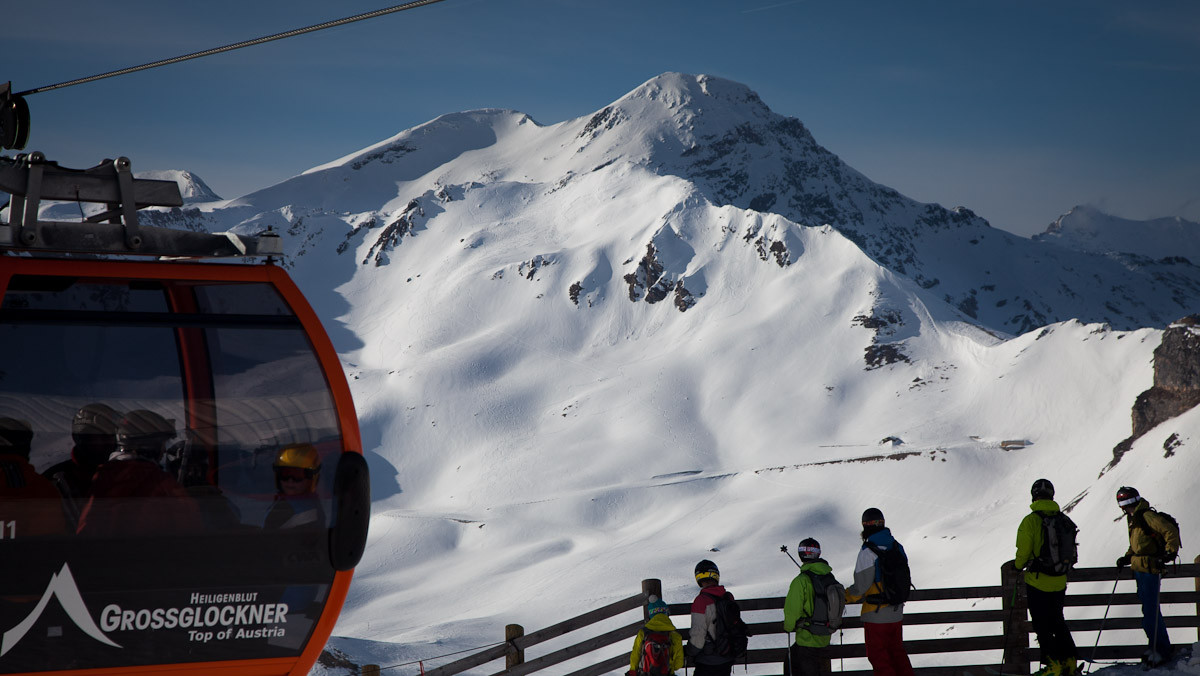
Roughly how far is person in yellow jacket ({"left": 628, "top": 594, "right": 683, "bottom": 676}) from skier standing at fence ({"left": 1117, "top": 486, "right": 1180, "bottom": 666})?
4.16 metres

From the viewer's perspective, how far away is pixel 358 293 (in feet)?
511

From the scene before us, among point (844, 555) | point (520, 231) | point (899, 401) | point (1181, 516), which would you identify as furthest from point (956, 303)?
point (1181, 516)

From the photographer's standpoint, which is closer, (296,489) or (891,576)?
(296,489)

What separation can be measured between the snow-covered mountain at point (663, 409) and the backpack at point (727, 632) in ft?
68.4

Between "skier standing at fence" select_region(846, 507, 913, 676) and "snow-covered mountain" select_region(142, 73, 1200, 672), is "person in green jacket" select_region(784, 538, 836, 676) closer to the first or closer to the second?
"skier standing at fence" select_region(846, 507, 913, 676)

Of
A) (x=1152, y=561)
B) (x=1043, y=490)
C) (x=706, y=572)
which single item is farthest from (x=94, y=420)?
(x=1152, y=561)

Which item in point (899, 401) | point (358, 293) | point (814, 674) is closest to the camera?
point (814, 674)

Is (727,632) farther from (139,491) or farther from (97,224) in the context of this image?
(97,224)

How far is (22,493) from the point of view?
439 centimetres

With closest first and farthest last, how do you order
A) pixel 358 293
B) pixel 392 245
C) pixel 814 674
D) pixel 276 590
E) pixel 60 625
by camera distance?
pixel 60 625
pixel 276 590
pixel 814 674
pixel 358 293
pixel 392 245

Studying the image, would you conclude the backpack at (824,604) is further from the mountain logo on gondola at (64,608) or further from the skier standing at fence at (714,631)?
the mountain logo on gondola at (64,608)

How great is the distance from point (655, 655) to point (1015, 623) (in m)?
3.54

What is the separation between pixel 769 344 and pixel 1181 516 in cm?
7894

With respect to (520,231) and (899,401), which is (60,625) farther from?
(520,231)
